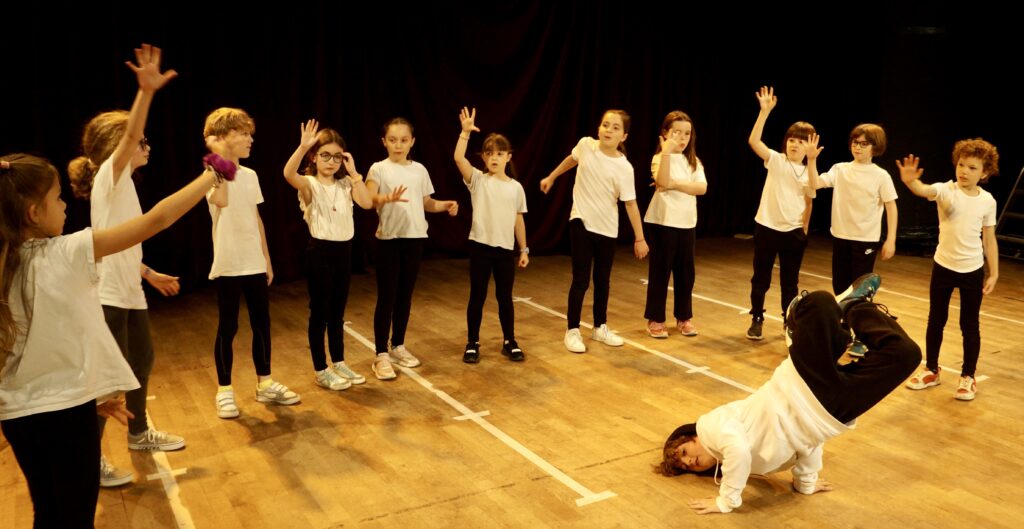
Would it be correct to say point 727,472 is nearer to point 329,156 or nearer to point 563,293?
point 329,156

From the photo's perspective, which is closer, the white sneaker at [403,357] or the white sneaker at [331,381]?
the white sneaker at [331,381]

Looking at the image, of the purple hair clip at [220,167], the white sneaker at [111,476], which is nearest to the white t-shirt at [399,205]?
the white sneaker at [111,476]

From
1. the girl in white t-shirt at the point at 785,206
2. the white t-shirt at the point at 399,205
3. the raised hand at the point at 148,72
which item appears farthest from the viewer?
the girl in white t-shirt at the point at 785,206

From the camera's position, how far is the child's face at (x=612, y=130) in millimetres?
4480

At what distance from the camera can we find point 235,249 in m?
3.43

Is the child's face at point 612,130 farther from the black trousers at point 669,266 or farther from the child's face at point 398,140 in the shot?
the child's face at point 398,140

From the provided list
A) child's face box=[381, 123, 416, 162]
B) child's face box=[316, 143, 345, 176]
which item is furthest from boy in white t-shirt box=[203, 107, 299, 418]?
child's face box=[381, 123, 416, 162]

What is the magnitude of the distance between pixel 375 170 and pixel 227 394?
134 centimetres

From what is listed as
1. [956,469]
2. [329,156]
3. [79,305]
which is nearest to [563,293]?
[329,156]

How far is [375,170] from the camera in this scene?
408 centimetres

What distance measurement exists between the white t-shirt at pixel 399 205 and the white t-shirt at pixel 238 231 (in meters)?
0.73

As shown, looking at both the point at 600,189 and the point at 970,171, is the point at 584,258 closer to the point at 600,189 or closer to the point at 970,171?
the point at 600,189

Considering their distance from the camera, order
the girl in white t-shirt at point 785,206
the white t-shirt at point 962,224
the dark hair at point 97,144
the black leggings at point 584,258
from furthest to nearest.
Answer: the girl in white t-shirt at point 785,206, the black leggings at point 584,258, the white t-shirt at point 962,224, the dark hair at point 97,144

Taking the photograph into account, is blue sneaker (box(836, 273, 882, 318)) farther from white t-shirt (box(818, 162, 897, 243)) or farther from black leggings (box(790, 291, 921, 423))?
white t-shirt (box(818, 162, 897, 243))
